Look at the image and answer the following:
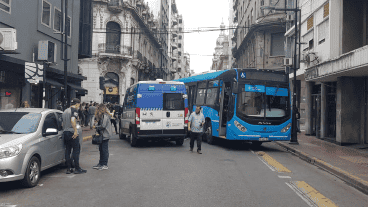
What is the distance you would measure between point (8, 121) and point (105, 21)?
3073cm

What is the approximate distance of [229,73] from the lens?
13836mm

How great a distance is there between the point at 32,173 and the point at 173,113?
287 inches

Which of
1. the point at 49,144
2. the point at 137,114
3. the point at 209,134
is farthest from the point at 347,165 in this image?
the point at 49,144

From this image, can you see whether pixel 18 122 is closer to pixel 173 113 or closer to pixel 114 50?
pixel 173 113

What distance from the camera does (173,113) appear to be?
13688 mm

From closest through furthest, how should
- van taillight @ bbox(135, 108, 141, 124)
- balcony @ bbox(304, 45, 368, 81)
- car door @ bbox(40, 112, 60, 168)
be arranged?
1. car door @ bbox(40, 112, 60, 168)
2. balcony @ bbox(304, 45, 368, 81)
3. van taillight @ bbox(135, 108, 141, 124)

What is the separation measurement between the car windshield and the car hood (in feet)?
0.82

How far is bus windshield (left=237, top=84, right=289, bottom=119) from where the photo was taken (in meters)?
A: 13.2

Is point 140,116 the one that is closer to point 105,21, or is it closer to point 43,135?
point 43,135

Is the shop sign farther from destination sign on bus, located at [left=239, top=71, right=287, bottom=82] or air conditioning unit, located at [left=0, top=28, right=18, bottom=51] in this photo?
destination sign on bus, located at [left=239, top=71, right=287, bottom=82]

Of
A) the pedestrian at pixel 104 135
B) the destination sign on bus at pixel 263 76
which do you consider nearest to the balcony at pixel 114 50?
the destination sign on bus at pixel 263 76

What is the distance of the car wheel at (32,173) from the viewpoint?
6.68 m

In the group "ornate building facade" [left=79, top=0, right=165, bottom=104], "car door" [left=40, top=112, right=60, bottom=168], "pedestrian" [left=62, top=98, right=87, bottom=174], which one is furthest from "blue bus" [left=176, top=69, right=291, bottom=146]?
"ornate building facade" [left=79, top=0, right=165, bottom=104]

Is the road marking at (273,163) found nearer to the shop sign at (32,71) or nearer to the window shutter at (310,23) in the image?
the shop sign at (32,71)
